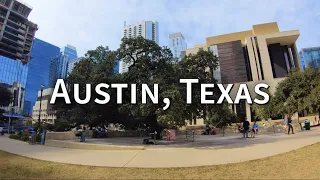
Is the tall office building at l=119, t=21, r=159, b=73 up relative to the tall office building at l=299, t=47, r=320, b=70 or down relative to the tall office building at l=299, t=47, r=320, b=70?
down

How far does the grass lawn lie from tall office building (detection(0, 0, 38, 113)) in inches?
4319

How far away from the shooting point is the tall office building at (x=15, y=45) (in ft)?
339

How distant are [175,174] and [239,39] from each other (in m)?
83.0

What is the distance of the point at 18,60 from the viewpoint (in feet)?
377

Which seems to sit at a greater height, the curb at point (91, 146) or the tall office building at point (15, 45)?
the tall office building at point (15, 45)

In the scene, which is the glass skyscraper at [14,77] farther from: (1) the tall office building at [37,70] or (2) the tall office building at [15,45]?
(1) the tall office building at [37,70]

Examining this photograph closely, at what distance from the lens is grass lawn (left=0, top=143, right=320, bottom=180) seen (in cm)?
627

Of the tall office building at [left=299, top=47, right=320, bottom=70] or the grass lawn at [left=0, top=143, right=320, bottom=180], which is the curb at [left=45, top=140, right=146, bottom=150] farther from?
the tall office building at [left=299, top=47, right=320, bottom=70]

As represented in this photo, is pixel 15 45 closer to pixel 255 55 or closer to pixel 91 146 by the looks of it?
pixel 255 55

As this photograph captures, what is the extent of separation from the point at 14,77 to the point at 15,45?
18.2m

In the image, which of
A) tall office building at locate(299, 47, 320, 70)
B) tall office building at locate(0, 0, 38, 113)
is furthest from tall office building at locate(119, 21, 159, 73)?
tall office building at locate(299, 47, 320, 70)

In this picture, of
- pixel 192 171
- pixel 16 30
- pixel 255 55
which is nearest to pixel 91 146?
pixel 192 171

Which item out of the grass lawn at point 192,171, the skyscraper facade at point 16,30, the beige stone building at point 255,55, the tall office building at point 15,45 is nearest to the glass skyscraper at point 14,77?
the tall office building at point 15,45

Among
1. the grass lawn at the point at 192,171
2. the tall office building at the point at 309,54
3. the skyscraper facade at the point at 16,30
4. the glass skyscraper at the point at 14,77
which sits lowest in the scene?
the grass lawn at the point at 192,171
